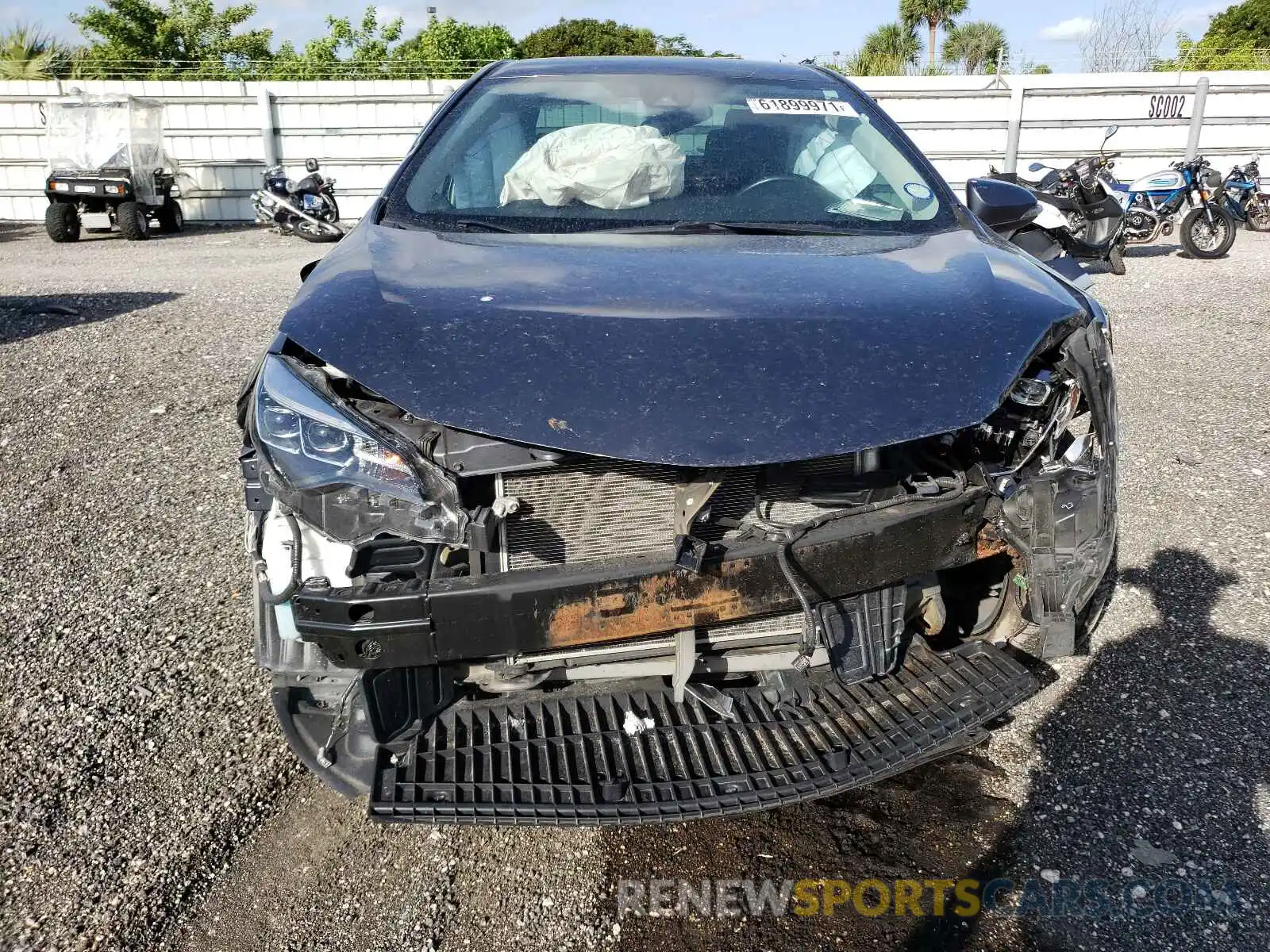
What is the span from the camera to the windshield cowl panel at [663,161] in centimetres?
279

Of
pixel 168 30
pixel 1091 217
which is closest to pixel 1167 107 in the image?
pixel 1091 217

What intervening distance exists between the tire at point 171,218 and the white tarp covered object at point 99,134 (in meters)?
0.54

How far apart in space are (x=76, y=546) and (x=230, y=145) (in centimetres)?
1356

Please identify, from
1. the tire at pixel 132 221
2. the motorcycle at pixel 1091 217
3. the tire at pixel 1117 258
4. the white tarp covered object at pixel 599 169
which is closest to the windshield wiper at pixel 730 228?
the white tarp covered object at pixel 599 169

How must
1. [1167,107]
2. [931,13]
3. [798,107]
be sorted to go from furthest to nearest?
[931,13] → [1167,107] → [798,107]

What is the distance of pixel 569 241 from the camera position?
2504 millimetres

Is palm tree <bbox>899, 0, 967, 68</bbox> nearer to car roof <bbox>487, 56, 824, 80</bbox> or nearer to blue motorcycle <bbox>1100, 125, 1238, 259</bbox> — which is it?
blue motorcycle <bbox>1100, 125, 1238, 259</bbox>

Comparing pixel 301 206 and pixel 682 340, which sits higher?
pixel 682 340

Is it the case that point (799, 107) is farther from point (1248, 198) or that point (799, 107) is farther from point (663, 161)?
point (1248, 198)

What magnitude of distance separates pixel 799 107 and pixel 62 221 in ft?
43.8

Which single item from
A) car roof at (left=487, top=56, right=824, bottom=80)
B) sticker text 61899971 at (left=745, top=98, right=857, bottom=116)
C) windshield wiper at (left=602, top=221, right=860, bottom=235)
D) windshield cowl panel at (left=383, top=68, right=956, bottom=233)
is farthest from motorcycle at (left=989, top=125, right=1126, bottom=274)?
windshield wiper at (left=602, top=221, right=860, bottom=235)

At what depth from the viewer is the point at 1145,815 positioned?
7.39 feet

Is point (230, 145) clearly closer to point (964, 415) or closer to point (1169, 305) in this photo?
point (1169, 305)

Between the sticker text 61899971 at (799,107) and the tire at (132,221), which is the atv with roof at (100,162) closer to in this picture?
the tire at (132,221)
